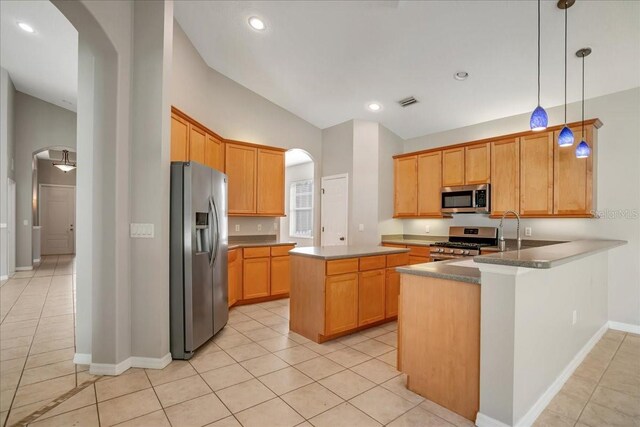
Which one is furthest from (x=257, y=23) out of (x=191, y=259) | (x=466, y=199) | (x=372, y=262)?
(x=466, y=199)

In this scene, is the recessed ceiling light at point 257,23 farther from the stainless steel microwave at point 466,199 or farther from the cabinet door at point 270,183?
the stainless steel microwave at point 466,199

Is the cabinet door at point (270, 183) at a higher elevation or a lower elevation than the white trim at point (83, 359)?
Result: higher

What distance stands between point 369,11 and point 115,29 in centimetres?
230

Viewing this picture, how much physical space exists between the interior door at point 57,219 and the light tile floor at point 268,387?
8300 millimetres

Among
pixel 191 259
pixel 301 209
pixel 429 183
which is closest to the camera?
pixel 191 259

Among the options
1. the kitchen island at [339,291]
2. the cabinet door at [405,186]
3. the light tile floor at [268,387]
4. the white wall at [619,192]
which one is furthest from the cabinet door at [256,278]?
the white wall at [619,192]

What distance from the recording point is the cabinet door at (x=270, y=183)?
503cm

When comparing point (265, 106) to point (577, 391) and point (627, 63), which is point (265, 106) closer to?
point (627, 63)

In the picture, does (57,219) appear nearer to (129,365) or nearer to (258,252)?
(258,252)

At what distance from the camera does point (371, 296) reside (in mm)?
3527

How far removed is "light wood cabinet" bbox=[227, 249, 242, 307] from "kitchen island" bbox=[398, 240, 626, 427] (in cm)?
263

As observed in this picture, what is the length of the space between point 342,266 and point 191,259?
4.83 ft

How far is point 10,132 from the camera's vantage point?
20.8 ft

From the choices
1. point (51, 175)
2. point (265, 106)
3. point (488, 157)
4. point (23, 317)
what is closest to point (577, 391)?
point (488, 157)
